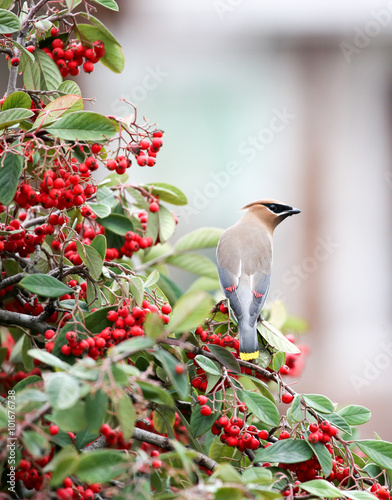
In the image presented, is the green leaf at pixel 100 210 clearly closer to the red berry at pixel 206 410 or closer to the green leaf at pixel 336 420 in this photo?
the red berry at pixel 206 410

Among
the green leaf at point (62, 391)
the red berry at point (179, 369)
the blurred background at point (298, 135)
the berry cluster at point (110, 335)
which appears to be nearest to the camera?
the green leaf at point (62, 391)

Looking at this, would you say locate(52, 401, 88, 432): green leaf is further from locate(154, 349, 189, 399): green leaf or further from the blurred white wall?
the blurred white wall

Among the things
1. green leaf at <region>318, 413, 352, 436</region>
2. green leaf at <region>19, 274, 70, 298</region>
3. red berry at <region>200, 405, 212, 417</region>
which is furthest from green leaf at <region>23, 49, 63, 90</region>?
green leaf at <region>318, 413, 352, 436</region>

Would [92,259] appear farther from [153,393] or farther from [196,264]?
[196,264]

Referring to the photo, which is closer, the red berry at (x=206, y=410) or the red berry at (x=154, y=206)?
the red berry at (x=206, y=410)

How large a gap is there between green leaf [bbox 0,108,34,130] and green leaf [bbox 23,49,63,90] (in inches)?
7.3

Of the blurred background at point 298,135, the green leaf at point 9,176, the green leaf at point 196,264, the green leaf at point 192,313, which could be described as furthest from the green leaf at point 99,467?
the blurred background at point 298,135

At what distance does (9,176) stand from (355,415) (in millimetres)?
604

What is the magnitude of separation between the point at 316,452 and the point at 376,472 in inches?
5.9

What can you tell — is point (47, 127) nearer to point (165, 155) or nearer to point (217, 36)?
point (165, 155)

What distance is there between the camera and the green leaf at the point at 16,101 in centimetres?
85

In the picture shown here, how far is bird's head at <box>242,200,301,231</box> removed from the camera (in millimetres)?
1242

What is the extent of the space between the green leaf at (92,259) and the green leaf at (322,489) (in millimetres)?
380

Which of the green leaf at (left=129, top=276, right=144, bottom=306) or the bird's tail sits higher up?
the green leaf at (left=129, top=276, right=144, bottom=306)
